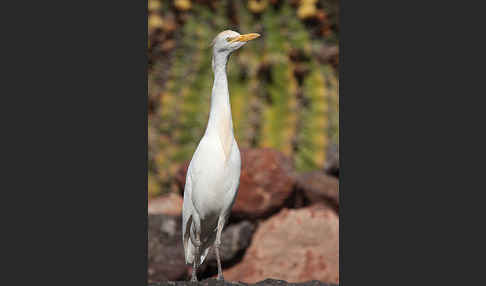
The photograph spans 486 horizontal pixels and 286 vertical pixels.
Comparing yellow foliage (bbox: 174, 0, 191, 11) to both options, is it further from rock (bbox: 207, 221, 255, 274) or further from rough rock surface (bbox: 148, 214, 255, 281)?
rock (bbox: 207, 221, 255, 274)

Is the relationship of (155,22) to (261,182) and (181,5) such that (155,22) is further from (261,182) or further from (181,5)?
(261,182)

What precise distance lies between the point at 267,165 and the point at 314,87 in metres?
0.67

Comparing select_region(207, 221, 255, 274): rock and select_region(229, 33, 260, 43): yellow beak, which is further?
select_region(207, 221, 255, 274): rock

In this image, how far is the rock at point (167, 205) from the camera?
4938mm

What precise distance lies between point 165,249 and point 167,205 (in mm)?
326

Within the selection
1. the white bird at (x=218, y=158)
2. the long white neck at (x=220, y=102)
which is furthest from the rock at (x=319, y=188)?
the long white neck at (x=220, y=102)

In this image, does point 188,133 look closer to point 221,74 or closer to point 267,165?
point 267,165

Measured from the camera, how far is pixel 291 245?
4855mm

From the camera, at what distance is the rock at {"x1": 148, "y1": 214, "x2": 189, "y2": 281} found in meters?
4.84

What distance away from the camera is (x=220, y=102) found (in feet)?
13.3

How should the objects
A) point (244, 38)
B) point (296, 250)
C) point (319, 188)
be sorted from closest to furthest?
point (244, 38) < point (296, 250) < point (319, 188)

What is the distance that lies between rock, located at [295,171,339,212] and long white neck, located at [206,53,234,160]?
1114mm

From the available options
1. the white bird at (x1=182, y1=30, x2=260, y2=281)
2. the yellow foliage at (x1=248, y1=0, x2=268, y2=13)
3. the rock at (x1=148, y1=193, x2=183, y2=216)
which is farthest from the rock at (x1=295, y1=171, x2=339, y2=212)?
the yellow foliage at (x1=248, y1=0, x2=268, y2=13)

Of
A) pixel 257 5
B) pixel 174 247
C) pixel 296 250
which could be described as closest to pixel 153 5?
pixel 257 5
